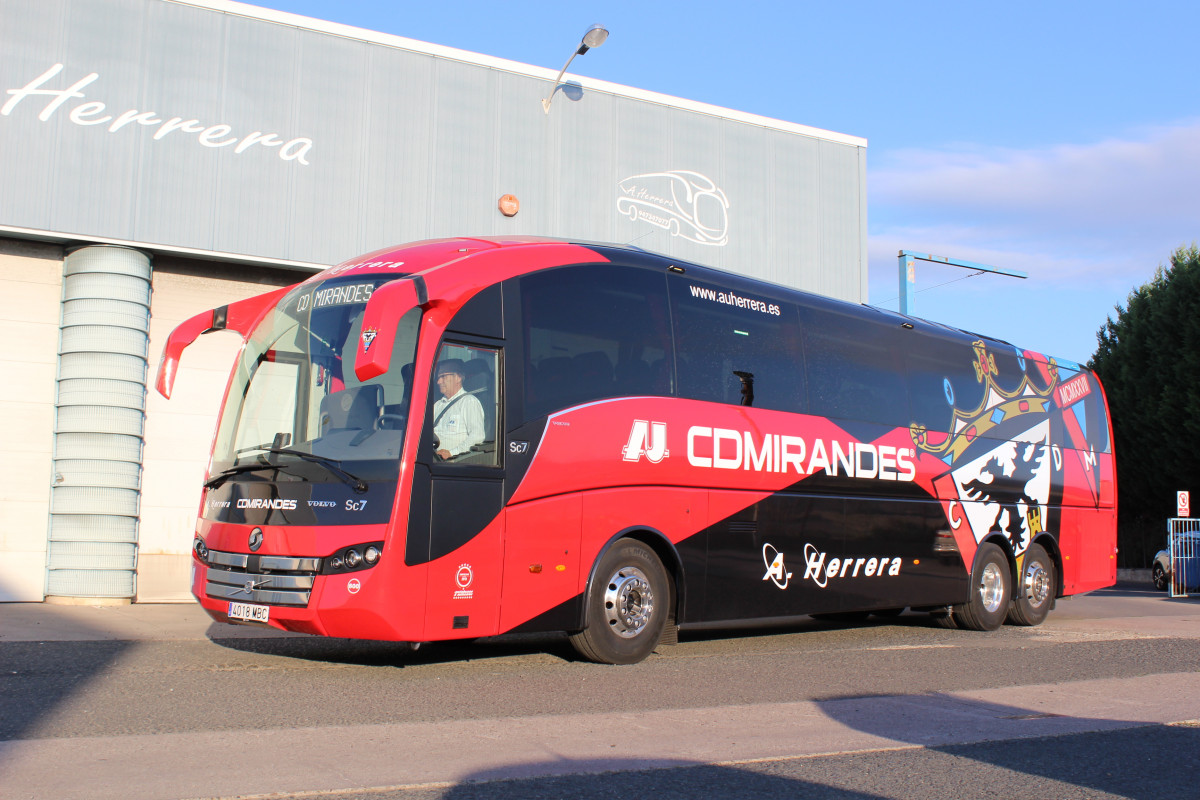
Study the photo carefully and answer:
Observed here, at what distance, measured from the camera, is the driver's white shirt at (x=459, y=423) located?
7.90 meters

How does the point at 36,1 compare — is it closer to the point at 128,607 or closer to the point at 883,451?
the point at 128,607

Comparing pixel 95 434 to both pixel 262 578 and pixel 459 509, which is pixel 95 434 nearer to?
pixel 262 578

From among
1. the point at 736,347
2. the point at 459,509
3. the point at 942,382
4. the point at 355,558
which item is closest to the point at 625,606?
the point at 459,509

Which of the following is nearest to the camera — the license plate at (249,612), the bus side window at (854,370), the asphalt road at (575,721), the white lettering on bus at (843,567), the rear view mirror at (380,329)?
the asphalt road at (575,721)

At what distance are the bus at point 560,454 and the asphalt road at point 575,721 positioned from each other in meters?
0.61

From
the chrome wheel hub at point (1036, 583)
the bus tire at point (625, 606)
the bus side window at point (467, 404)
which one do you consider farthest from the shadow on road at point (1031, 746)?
the chrome wheel hub at point (1036, 583)

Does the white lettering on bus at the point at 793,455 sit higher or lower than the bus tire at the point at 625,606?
higher

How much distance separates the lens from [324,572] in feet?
24.8

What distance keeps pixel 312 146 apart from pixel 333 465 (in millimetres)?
9857

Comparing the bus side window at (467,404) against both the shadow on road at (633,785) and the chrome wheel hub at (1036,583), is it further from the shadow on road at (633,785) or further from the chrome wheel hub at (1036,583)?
the chrome wheel hub at (1036,583)

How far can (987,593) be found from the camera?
44.0ft

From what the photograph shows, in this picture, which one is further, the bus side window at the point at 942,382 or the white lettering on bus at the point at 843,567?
the bus side window at the point at 942,382

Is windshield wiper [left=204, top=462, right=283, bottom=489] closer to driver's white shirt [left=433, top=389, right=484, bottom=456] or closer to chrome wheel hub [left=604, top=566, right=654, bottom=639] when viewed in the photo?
driver's white shirt [left=433, top=389, right=484, bottom=456]

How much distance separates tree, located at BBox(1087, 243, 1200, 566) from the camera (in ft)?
100
